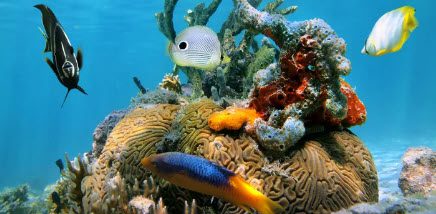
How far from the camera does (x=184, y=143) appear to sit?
434cm

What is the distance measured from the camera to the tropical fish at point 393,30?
4227 millimetres

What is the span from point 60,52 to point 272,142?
2.33 meters

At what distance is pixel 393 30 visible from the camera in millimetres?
4266

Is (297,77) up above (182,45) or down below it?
below

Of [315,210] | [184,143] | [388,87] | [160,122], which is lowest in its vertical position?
[315,210]

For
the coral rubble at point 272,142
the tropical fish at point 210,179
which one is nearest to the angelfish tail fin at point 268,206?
the tropical fish at point 210,179

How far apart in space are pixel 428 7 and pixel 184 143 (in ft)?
204

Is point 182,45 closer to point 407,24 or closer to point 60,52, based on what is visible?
point 60,52

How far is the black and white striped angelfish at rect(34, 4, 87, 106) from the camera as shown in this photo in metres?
2.66

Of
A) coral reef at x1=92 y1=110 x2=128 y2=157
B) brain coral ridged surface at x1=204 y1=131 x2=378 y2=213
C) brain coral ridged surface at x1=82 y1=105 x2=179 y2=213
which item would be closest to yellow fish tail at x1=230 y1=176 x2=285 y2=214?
brain coral ridged surface at x1=204 y1=131 x2=378 y2=213

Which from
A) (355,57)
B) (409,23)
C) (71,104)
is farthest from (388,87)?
(409,23)

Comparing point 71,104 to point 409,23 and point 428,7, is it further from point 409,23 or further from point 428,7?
point 409,23

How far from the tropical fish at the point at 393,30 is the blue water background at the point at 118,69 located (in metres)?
1.90

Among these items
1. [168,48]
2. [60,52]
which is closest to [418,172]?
[168,48]
